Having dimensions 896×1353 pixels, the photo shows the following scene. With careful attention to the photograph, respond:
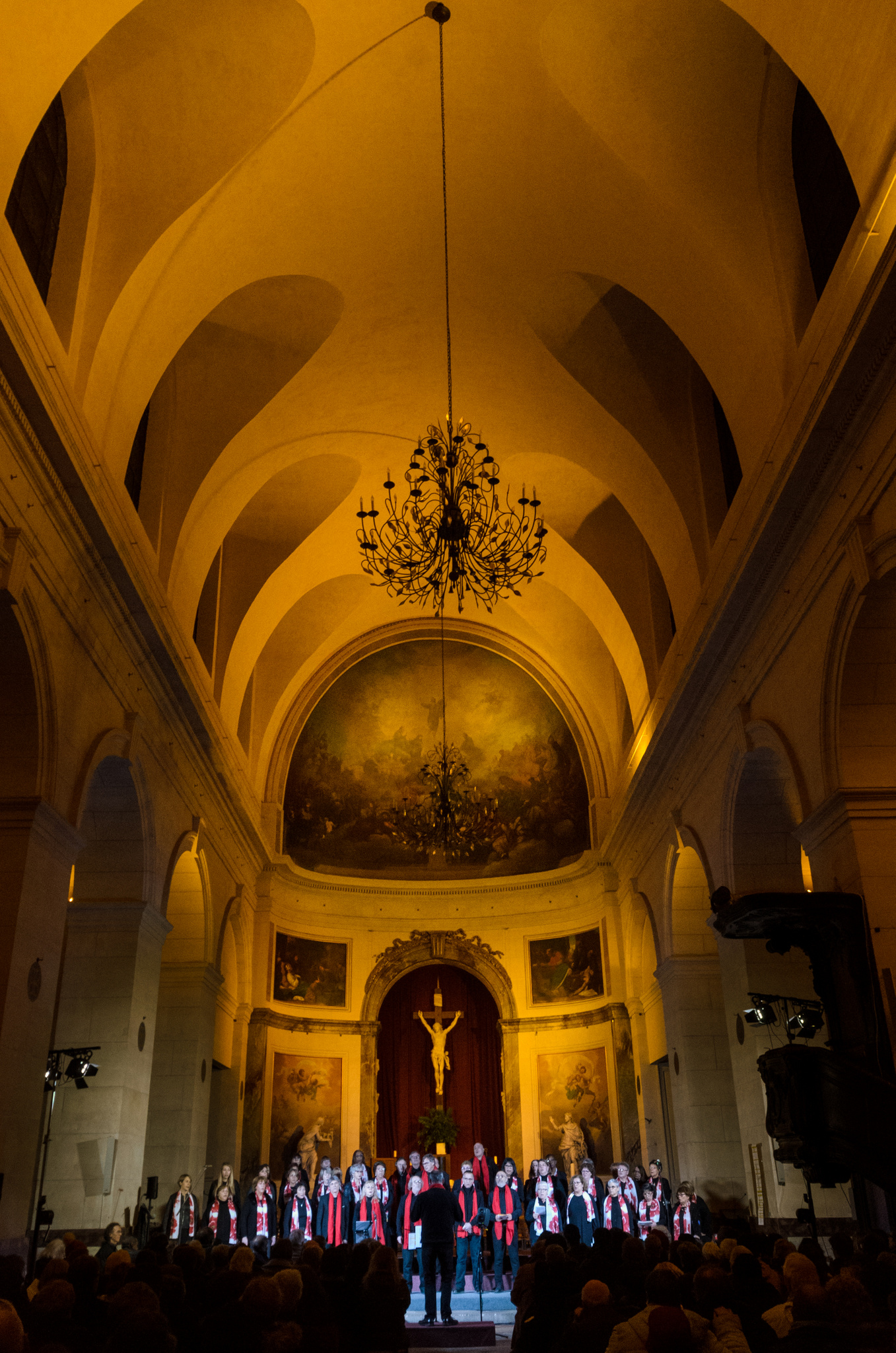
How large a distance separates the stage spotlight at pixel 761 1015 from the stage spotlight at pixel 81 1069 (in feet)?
20.0

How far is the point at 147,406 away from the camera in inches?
511

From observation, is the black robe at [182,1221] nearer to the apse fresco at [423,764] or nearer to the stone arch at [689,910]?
the stone arch at [689,910]

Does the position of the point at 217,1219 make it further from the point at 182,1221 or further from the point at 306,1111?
the point at 306,1111

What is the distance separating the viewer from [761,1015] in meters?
10.8

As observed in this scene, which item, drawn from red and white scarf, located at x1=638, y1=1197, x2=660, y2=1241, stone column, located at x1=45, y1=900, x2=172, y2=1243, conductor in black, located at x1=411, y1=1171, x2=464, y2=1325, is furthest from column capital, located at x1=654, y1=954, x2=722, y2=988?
stone column, located at x1=45, y1=900, x2=172, y2=1243

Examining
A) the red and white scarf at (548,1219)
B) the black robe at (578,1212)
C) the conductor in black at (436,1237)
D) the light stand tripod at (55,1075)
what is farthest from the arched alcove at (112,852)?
the black robe at (578,1212)

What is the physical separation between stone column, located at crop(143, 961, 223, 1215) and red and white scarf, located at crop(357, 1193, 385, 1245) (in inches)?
84.9

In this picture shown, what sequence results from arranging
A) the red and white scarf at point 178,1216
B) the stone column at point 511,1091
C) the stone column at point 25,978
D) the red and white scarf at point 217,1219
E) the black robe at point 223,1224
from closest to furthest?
1. the stone column at point 25,978
2. the red and white scarf at point 178,1216
3. the black robe at point 223,1224
4. the red and white scarf at point 217,1219
5. the stone column at point 511,1091

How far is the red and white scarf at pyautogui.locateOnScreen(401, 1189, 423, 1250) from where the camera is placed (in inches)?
518

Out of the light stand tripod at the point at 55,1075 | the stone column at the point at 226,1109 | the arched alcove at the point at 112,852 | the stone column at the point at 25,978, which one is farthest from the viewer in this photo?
the stone column at the point at 226,1109

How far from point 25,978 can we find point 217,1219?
22.1 ft

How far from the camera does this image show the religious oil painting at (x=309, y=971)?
20234mm

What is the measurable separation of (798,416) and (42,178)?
6.60m

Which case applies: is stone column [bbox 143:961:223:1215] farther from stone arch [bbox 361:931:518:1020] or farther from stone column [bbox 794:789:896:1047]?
stone column [bbox 794:789:896:1047]
